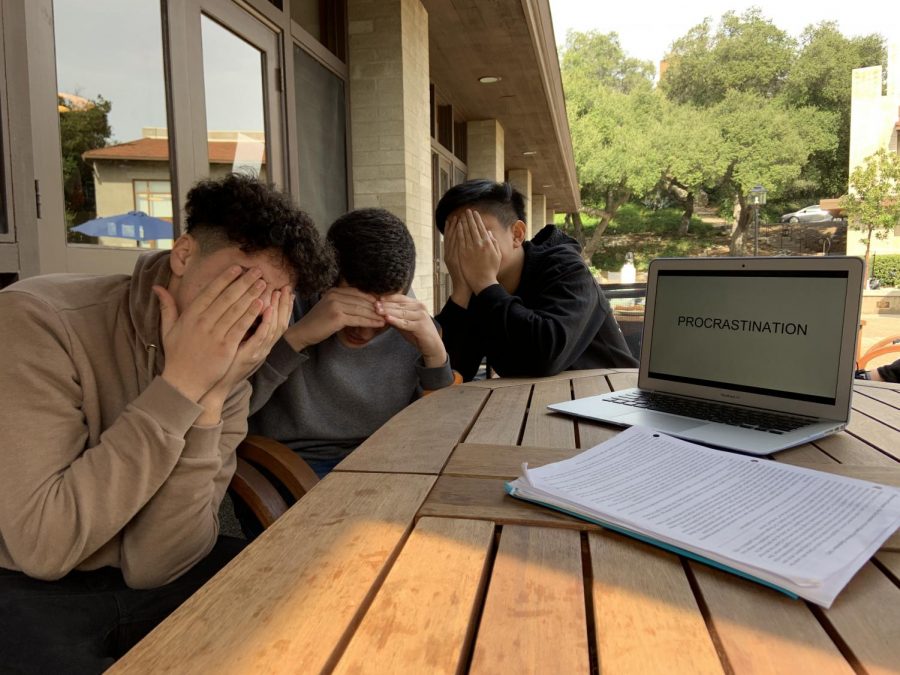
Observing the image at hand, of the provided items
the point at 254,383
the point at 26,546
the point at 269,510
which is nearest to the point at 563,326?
the point at 254,383

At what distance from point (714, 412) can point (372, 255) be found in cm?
85

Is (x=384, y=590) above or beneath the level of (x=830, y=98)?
beneath

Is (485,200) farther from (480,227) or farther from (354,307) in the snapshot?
(354,307)

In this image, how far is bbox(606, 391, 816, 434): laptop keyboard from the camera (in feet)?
4.12

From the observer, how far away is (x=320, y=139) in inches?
168

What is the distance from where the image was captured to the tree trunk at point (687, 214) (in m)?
38.2

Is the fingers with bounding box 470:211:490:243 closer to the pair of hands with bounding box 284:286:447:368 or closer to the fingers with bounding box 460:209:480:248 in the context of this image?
the fingers with bounding box 460:209:480:248

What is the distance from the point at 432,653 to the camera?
21.6 inches

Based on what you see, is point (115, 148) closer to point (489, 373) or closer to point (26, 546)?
point (489, 373)

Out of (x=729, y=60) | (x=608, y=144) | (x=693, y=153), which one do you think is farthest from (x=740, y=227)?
(x=729, y=60)

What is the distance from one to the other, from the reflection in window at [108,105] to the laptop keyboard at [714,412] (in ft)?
6.32

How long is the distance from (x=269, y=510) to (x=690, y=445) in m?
0.79

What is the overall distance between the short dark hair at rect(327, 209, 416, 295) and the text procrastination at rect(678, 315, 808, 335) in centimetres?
69

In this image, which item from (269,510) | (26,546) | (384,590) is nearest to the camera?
(384,590)
